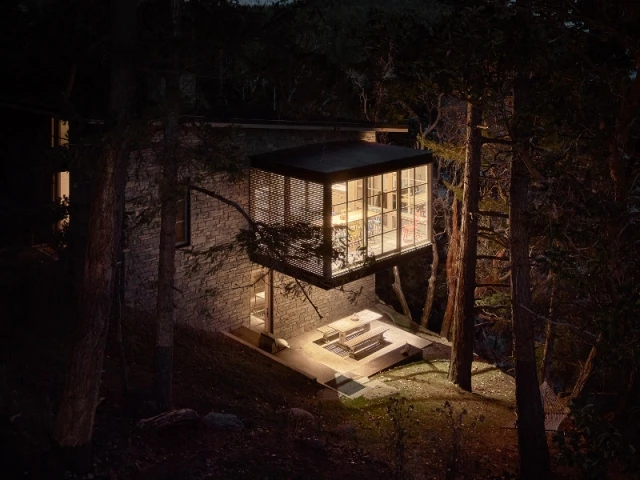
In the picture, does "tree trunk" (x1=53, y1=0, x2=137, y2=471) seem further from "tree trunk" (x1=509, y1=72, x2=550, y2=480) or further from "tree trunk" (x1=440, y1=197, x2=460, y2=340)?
"tree trunk" (x1=440, y1=197, x2=460, y2=340)

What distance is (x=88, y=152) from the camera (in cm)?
754

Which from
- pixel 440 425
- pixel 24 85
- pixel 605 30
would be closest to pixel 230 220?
pixel 24 85

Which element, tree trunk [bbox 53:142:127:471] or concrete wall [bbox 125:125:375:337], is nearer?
tree trunk [bbox 53:142:127:471]

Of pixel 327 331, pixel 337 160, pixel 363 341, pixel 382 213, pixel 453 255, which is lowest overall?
pixel 363 341

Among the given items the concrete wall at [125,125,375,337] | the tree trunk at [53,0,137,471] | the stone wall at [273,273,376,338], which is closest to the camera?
the tree trunk at [53,0,137,471]

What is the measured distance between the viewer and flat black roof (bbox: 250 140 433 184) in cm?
1456

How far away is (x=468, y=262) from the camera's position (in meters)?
15.6

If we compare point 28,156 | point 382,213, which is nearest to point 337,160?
point 382,213

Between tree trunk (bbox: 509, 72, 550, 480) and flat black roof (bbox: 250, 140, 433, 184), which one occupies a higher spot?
flat black roof (bbox: 250, 140, 433, 184)

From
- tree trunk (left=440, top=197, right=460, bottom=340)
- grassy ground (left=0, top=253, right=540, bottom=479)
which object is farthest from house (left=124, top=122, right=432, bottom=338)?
tree trunk (left=440, top=197, right=460, bottom=340)

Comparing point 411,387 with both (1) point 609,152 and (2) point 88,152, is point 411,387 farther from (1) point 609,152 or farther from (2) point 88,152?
(2) point 88,152

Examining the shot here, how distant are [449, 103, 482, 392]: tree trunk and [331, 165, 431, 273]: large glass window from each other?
133 centimetres

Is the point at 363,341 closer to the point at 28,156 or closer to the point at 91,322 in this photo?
the point at 28,156

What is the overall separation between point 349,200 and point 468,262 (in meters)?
3.08
